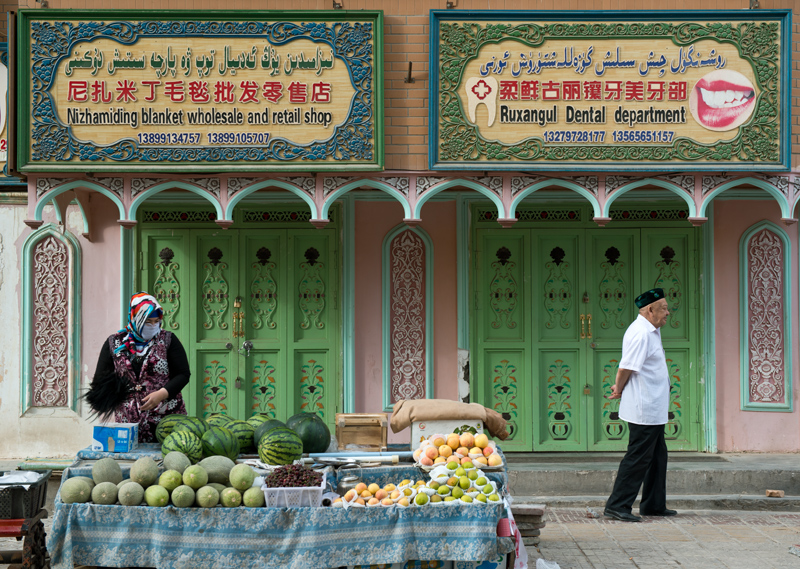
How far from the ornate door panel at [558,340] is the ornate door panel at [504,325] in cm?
11

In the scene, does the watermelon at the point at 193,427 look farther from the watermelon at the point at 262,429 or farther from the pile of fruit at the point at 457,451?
the pile of fruit at the point at 457,451

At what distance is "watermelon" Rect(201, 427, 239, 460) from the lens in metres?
4.74

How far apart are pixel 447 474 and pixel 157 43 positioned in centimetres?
484

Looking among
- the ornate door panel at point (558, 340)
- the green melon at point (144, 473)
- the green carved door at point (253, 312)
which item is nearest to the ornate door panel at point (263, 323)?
the green carved door at point (253, 312)

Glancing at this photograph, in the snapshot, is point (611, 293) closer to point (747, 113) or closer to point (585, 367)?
point (585, 367)

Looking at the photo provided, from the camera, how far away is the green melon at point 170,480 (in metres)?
4.20

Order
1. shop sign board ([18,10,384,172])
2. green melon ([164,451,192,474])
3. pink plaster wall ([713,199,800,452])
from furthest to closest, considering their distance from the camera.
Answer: pink plaster wall ([713,199,800,452]) → shop sign board ([18,10,384,172]) → green melon ([164,451,192,474])

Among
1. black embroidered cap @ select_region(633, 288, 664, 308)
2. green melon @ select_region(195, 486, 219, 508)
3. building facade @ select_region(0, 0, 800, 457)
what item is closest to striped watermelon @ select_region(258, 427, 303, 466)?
green melon @ select_region(195, 486, 219, 508)

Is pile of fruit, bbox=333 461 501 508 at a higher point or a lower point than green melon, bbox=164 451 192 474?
lower

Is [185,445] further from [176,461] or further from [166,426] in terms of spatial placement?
[166,426]

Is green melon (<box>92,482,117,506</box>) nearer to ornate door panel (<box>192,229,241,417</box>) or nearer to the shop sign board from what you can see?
the shop sign board

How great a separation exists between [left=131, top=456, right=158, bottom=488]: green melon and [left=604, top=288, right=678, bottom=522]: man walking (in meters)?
3.63

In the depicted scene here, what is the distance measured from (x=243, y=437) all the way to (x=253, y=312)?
11.0 ft

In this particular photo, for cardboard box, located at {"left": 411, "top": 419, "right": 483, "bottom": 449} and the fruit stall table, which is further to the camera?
cardboard box, located at {"left": 411, "top": 419, "right": 483, "bottom": 449}
